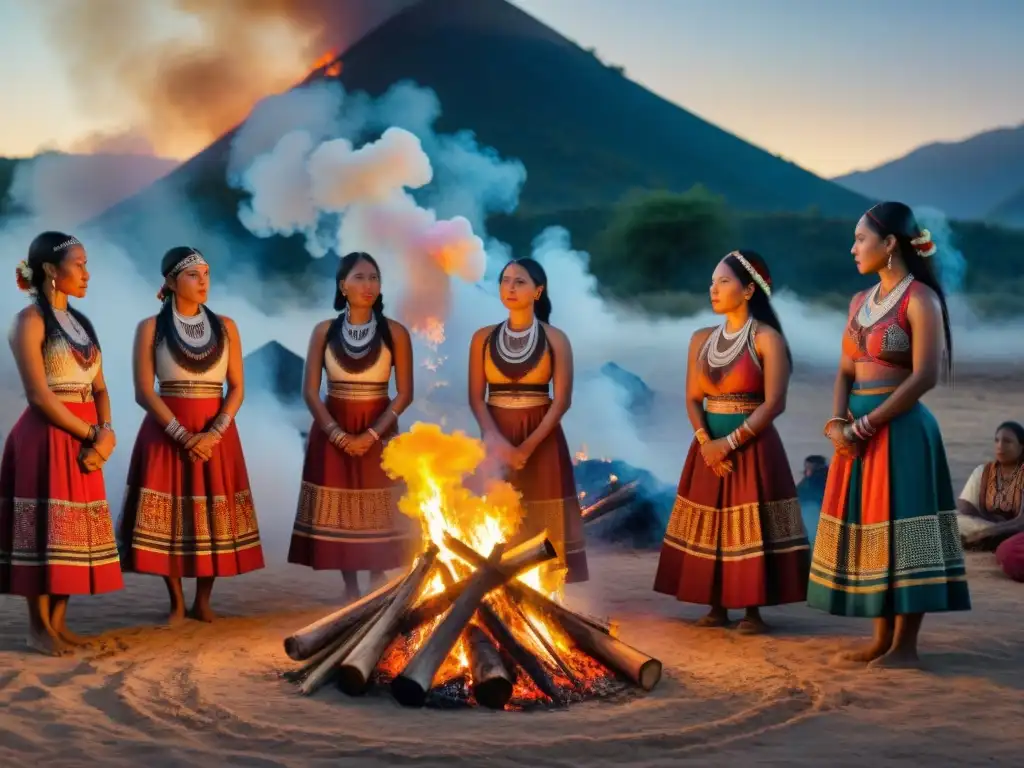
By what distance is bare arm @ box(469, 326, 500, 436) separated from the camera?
21.8ft

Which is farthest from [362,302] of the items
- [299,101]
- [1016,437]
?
[299,101]

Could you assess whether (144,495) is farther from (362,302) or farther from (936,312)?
(936,312)

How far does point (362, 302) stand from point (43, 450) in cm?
204

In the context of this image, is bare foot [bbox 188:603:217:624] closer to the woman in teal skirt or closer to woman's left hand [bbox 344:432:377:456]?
woman's left hand [bbox 344:432:377:456]

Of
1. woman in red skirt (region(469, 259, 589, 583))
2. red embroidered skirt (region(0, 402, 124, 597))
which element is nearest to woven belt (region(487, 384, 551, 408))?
woman in red skirt (region(469, 259, 589, 583))

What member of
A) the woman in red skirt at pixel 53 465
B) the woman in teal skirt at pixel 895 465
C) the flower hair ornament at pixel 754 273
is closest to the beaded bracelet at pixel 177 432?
the woman in red skirt at pixel 53 465

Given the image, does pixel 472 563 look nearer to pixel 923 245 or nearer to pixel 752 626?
pixel 752 626

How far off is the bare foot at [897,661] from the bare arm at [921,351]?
45.8 inches

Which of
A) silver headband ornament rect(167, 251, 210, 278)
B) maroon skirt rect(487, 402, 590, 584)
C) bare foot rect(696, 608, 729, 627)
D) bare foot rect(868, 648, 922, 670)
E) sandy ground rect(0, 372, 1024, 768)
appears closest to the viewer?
sandy ground rect(0, 372, 1024, 768)

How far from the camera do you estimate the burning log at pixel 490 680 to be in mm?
4715

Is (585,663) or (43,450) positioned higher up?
(43,450)

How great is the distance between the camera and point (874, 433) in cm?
533

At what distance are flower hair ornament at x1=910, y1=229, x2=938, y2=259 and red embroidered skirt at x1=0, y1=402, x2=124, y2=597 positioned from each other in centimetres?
429

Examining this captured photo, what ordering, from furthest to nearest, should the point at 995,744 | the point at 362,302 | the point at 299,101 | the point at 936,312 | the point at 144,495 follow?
1. the point at 299,101
2. the point at 362,302
3. the point at 144,495
4. the point at 936,312
5. the point at 995,744
